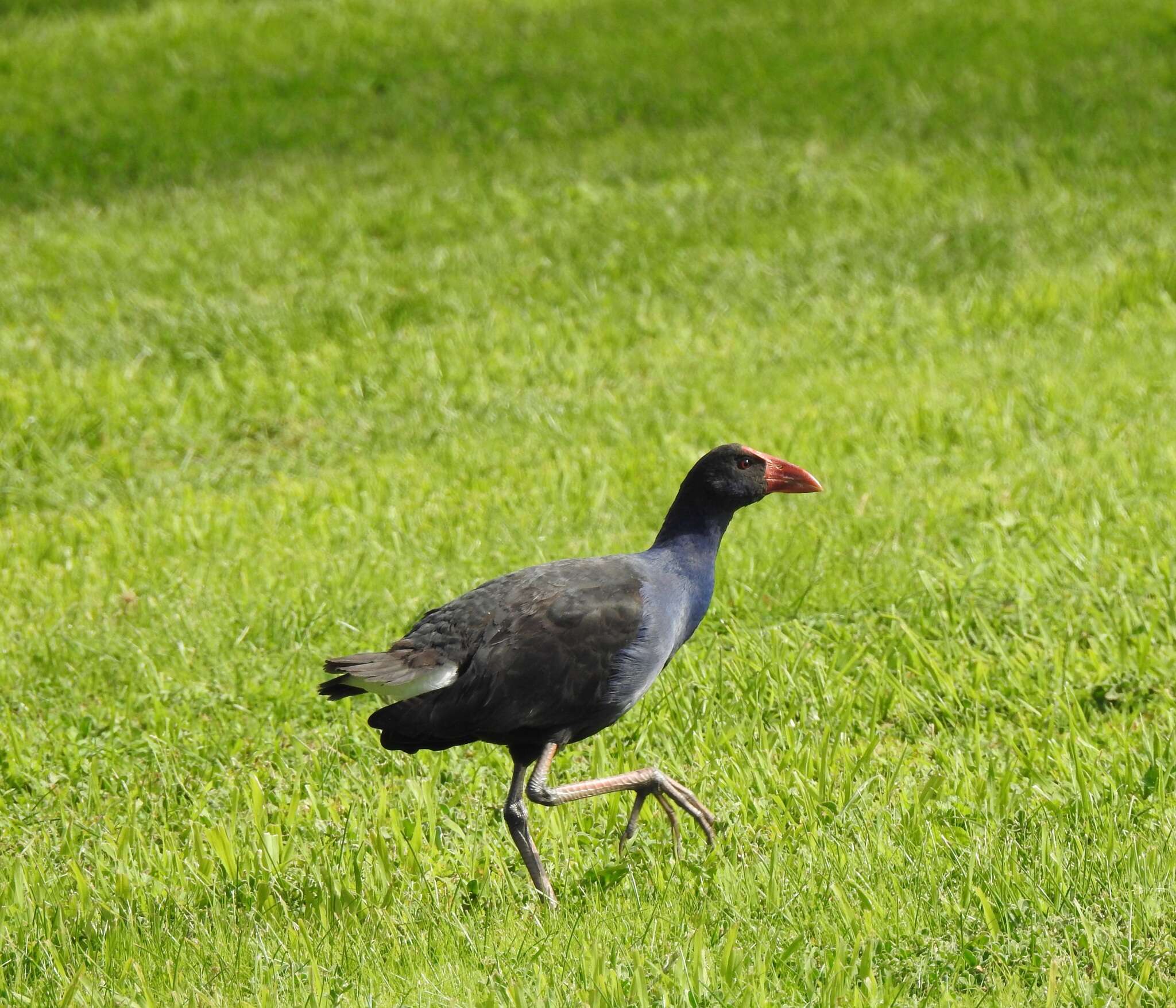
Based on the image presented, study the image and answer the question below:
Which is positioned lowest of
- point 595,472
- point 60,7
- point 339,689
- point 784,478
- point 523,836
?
point 523,836

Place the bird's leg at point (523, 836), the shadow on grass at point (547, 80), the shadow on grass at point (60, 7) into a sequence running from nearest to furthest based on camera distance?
the bird's leg at point (523, 836) < the shadow on grass at point (547, 80) < the shadow on grass at point (60, 7)

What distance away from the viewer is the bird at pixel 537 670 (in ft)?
12.5

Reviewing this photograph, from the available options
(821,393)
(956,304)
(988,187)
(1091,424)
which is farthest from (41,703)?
(988,187)

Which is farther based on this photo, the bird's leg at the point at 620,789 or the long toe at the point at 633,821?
the long toe at the point at 633,821

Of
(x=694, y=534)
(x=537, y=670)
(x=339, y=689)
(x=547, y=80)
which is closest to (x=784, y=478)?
(x=694, y=534)

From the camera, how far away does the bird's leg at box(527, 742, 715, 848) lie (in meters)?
3.92

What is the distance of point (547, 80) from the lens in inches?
531

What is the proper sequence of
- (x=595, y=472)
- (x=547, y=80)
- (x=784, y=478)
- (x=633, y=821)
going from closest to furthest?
(x=633, y=821), (x=784, y=478), (x=595, y=472), (x=547, y=80)

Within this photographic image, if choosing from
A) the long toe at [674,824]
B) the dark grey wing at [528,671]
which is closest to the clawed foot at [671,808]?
the long toe at [674,824]

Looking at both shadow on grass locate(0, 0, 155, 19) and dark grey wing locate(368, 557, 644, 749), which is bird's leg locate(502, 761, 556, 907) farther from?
shadow on grass locate(0, 0, 155, 19)

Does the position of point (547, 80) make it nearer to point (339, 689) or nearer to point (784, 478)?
point (784, 478)

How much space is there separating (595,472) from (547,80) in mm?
7656

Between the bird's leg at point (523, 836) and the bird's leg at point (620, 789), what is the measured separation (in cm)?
4

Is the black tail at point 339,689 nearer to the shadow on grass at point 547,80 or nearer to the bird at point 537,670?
the bird at point 537,670
